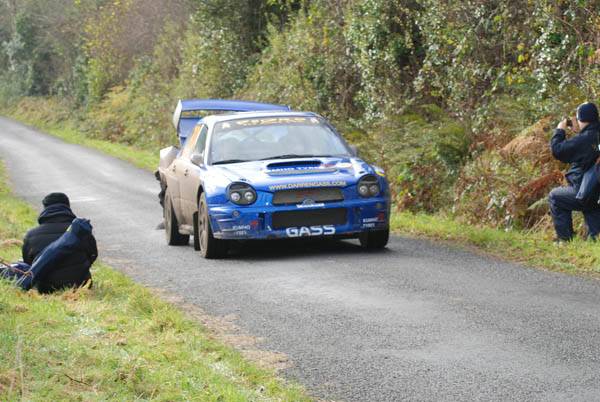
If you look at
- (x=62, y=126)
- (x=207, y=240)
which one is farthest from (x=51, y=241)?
(x=62, y=126)

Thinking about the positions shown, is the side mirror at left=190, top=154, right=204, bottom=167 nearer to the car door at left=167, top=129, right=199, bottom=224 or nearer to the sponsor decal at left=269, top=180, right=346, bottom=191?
the car door at left=167, top=129, right=199, bottom=224

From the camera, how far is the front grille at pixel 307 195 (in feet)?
34.9

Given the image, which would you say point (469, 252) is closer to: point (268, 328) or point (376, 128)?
point (268, 328)

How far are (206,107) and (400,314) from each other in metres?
7.97

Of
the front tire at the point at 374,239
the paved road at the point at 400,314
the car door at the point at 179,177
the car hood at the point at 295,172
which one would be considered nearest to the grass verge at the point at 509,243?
the paved road at the point at 400,314

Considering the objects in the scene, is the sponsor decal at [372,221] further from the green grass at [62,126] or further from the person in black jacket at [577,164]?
the green grass at [62,126]

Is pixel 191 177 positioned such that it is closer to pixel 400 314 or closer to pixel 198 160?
pixel 198 160

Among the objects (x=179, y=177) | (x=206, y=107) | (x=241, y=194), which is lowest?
(x=179, y=177)

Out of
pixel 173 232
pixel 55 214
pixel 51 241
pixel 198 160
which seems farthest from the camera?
pixel 173 232

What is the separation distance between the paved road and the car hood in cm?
88

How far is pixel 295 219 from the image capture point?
35.0ft

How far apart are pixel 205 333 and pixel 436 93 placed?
12027 mm

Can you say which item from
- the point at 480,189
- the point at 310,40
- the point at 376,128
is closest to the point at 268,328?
the point at 480,189

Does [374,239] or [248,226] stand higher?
[248,226]
